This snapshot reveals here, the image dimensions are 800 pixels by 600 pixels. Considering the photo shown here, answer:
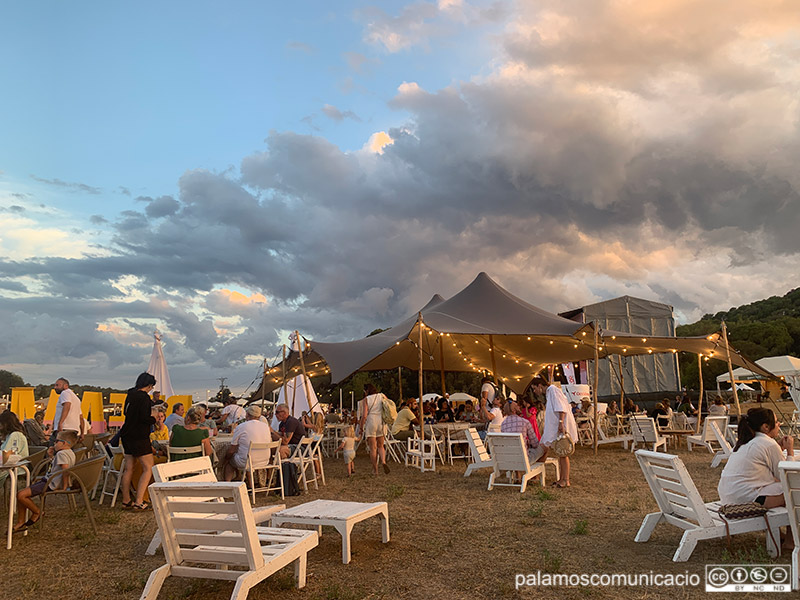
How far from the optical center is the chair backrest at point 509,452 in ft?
22.2

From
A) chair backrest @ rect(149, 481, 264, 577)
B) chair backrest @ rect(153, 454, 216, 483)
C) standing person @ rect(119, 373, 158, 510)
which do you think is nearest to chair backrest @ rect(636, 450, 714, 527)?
chair backrest @ rect(149, 481, 264, 577)

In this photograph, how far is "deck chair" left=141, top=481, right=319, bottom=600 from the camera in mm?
2736

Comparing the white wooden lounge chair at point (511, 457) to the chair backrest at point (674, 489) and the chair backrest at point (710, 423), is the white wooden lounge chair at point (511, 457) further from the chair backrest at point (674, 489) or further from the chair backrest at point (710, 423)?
the chair backrest at point (710, 423)

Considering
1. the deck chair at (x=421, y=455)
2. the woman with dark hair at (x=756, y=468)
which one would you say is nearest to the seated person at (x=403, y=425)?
the deck chair at (x=421, y=455)

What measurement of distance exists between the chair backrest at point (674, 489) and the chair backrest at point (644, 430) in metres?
6.93

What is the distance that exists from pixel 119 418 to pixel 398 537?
1473cm

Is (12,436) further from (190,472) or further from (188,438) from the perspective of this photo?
(190,472)

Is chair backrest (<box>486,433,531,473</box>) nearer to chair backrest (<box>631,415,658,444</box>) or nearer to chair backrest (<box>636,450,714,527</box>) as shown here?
chair backrest (<box>636,450,714,527</box>)

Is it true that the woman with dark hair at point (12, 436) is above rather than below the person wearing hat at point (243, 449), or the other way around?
above

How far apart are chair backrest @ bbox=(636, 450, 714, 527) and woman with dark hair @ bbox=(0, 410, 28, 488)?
18.4 feet

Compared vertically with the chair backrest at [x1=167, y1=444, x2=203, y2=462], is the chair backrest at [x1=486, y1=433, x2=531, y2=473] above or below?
below

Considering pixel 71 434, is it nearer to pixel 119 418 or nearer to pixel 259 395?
pixel 259 395

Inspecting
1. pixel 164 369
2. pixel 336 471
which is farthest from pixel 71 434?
pixel 164 369

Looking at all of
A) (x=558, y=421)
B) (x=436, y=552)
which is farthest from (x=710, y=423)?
(x=436, y=552)
